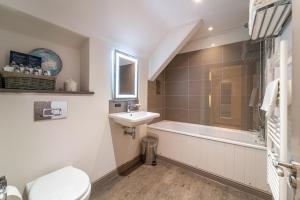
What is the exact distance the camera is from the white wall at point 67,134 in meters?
1.18

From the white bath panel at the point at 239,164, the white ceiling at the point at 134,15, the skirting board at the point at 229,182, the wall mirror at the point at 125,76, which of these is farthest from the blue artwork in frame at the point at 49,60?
the white bath panel at the point at 239,164

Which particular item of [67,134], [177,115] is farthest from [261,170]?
[67,134]

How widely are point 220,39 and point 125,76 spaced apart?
77.1 inches

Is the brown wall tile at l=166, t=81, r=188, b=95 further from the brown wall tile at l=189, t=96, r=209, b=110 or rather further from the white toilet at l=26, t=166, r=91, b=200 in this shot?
the white toilet at l=26, t=166, r=91, b=200

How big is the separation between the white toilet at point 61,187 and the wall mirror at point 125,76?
3.73 feet

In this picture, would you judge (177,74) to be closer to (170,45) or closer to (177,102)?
(177,102)

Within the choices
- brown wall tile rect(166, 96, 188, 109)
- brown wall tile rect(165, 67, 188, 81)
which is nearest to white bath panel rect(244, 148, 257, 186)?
brown wall tile rect(166, 96, 188, 109)

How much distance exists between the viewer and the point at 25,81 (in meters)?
1.24

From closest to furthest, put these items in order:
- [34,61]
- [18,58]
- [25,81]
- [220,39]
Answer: [25,81]
[18,58]
[34,61]
[220,39]

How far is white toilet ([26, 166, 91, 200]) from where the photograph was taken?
985 mm

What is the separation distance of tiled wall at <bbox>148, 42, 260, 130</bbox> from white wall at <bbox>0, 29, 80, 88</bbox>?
1.53 metres

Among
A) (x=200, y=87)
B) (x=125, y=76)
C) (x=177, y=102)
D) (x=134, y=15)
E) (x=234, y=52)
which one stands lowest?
(x=177, y=102)

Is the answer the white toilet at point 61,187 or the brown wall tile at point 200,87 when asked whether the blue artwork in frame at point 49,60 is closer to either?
the white toilet at point 61,187

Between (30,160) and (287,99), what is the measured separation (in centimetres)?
211
